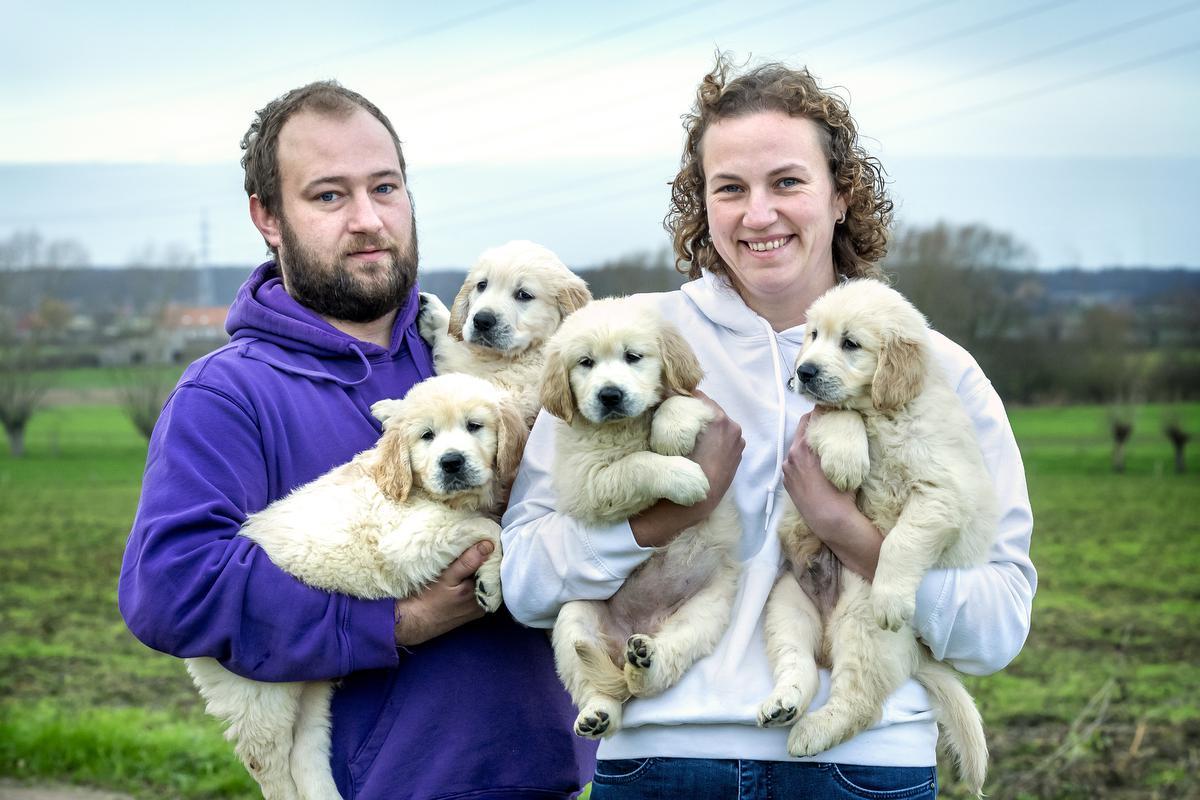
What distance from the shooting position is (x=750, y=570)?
9.50 feet

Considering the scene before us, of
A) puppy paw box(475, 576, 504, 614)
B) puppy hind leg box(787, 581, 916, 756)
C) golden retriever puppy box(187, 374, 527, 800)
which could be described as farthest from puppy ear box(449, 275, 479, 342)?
puppy hind leg box(787, 581, 916, 756)

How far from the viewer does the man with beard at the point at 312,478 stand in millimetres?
2855

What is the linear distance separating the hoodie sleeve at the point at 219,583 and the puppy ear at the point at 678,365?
99 cm

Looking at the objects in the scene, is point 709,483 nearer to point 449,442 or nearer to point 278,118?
point 449,442

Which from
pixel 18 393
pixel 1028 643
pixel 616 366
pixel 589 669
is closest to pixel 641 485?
pixel 616 366

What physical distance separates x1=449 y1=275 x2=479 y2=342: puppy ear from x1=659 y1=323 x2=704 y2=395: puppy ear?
3.63ft

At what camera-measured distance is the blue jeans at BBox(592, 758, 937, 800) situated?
258cm

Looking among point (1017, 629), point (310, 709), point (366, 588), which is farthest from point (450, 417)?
point (1017, 629)

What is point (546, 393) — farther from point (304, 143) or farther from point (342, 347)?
point (304, 143)

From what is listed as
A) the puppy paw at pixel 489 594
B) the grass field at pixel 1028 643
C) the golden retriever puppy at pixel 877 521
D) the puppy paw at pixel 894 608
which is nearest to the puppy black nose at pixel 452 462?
the puppy paw at pixel 489 594

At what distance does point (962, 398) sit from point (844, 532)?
20.2 inches

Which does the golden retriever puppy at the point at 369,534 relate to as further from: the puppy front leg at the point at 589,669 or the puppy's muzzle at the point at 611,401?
the puppy's muzzle at the point at 611,401

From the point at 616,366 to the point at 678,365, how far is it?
17cm

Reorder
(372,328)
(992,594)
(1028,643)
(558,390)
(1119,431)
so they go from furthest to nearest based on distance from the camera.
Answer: (1119,431)
(1028,643)
(372,328)
(558,390)
(992,594)
